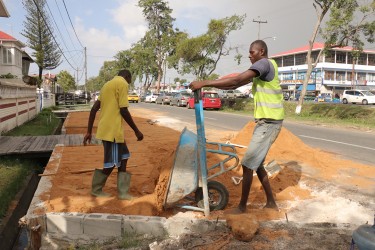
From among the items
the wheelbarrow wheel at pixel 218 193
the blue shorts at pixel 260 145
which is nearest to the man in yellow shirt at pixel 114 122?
the wheelbarrow wheel at pixel 218 193

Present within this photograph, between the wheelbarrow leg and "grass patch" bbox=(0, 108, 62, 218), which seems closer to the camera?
the wheelbarrow leg

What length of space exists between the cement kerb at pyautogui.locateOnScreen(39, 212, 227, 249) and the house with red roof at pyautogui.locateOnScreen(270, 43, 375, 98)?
5938 cm

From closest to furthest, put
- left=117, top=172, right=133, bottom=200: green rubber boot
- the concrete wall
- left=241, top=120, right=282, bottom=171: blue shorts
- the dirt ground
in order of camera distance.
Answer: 1. the dirt ground
2. left=241, top=120, right=282, bottom=171: blue shorts
3. left=117, top=172, right=133, bottom=200: green rubber boot
4. the concrete wall

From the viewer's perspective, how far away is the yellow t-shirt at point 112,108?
15.2ft

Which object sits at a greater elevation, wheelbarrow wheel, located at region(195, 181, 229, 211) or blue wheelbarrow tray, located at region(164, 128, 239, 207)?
blue wheelbarrow tray, located at region(164, 128, 239, 207)

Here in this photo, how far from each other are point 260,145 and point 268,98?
1.68 ft

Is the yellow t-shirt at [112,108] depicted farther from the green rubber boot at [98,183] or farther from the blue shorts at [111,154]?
the green rubber boot at [98,183]

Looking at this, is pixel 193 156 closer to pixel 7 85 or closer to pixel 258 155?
pixel 258 155

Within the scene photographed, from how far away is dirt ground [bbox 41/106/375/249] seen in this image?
346 cm

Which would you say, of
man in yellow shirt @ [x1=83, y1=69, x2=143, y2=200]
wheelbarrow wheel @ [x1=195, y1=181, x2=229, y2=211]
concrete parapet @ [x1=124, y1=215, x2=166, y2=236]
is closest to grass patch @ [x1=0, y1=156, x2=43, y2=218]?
man in yellow shirt @ [x1=83, y1=69, x2=143, y2=200]

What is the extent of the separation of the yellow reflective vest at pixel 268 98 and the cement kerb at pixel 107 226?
123 cm

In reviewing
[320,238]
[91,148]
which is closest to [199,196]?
[320,238]

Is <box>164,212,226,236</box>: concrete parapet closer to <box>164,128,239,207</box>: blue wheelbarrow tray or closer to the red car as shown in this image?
<box>164,128,239,207</box>: blue wheelbarrow tray

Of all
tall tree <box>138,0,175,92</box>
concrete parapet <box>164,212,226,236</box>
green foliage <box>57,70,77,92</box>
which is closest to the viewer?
concrete parapet <box>164,212,226,236</box>
